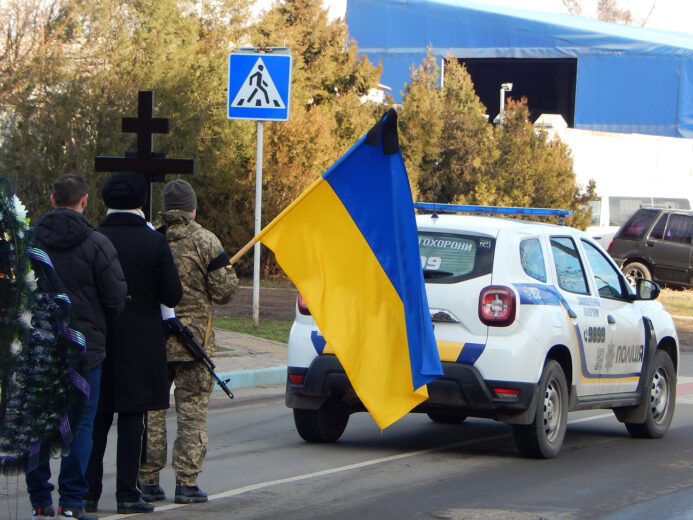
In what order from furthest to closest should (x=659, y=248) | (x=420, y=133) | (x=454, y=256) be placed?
(x=420, y=133) → (x=659, y=248) → (x=454, y=256)

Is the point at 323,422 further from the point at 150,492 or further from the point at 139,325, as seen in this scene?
the point at 139,325

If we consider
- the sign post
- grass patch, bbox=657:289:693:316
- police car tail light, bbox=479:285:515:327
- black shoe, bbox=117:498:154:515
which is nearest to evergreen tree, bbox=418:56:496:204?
grass patch, bbox=657:289:693:316

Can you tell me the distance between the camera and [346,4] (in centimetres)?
5206

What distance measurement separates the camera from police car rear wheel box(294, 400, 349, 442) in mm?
8828

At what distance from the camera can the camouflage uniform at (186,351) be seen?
6645mm

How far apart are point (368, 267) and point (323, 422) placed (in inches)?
94.4

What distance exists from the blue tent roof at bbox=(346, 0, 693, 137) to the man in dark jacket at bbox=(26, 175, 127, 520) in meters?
44.5

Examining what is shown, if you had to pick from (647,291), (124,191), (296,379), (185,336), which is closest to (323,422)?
(296,379)

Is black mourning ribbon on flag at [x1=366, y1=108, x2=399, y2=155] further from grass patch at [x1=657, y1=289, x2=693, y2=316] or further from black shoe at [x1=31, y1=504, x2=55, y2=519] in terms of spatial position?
grass patch at [x1=657, y1=289, x2=693, y2=316]

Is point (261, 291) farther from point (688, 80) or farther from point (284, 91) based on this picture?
point (688, 80)

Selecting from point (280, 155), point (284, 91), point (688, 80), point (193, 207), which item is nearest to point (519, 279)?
point (193, 207)

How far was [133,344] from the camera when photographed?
20.4 feet

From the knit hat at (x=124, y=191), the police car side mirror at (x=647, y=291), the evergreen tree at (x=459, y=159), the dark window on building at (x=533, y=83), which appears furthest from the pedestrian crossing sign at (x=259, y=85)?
the dark window on building at (x=533, y=83)

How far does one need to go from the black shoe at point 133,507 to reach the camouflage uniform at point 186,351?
1.09 feet
